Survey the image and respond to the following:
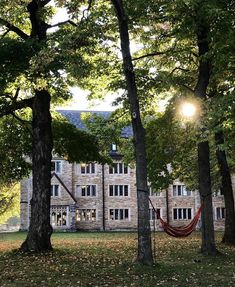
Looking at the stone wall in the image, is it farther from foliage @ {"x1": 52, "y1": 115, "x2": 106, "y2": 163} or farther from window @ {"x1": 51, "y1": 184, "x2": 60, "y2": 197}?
foliage @ {"x1": 52, "y1": 115, "x2": 106, "y2": 163}

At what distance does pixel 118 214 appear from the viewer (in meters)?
53.9

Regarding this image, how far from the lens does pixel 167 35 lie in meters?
17.1

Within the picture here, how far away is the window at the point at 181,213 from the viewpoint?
55031 millimetres

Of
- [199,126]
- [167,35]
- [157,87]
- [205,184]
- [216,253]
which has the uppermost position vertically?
[167,35]

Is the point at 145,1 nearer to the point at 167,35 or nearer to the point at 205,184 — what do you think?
the point at 167,35

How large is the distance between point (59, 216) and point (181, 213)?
47.1 feet

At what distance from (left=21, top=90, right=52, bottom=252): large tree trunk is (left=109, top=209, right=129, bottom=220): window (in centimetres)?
3663

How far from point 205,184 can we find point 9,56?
7673 millimetres

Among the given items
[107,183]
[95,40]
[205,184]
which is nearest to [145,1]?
[95,40]

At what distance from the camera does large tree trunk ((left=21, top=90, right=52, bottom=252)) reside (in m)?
17.1

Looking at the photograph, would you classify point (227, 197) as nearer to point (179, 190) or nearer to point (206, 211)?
point (206, 211)

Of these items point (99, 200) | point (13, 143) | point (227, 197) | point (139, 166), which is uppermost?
point (13, 143)

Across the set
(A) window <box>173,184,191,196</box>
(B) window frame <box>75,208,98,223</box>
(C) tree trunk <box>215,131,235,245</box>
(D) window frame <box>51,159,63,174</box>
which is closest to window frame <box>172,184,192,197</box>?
(A) window <box>173,184,191,196</box>

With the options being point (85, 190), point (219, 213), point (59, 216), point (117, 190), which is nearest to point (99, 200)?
point (85, 190)
